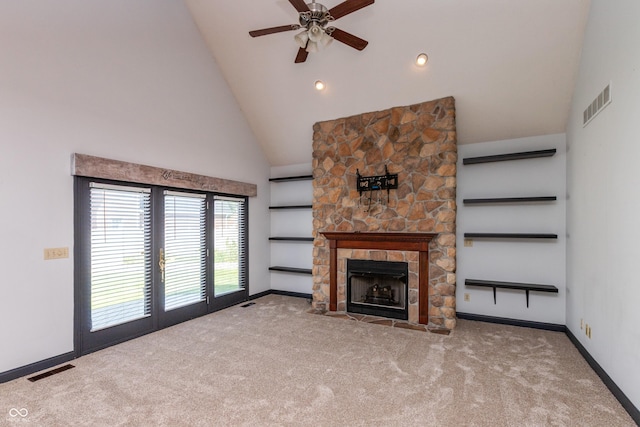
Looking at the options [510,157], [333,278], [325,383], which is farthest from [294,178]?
[325,383]

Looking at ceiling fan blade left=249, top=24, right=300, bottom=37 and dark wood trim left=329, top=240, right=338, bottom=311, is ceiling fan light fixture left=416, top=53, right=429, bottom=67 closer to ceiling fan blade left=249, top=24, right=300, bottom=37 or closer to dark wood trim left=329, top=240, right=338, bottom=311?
ceiling fan blade left=249, top=24, right=300, bottom=37

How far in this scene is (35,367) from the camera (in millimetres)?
3086

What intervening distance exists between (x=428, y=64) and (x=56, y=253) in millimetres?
4909

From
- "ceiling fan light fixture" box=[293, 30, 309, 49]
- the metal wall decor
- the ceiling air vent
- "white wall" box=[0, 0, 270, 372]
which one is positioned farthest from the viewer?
the metal wall decor

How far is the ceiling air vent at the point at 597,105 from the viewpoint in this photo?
2.84 metres

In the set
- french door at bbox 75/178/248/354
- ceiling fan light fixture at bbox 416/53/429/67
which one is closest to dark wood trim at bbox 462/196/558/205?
ceiling fan light fixture at bbox 416/53/429/67

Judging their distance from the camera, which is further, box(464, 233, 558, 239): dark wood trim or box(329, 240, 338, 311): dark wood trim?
box(329, 240, 338, 311): dark wood trim

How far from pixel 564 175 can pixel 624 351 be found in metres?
2.59

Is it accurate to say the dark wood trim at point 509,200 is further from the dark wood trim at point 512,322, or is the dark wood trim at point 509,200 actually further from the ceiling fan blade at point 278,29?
the ceiling fan blade at point 278,29

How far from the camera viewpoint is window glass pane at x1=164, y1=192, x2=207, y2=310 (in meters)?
4.47

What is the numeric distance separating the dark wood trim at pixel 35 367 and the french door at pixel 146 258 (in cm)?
12

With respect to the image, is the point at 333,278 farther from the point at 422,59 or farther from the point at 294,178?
the point at 422,59

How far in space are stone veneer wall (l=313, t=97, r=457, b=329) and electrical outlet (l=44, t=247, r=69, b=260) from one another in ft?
11.1

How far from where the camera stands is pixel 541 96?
4043mm
